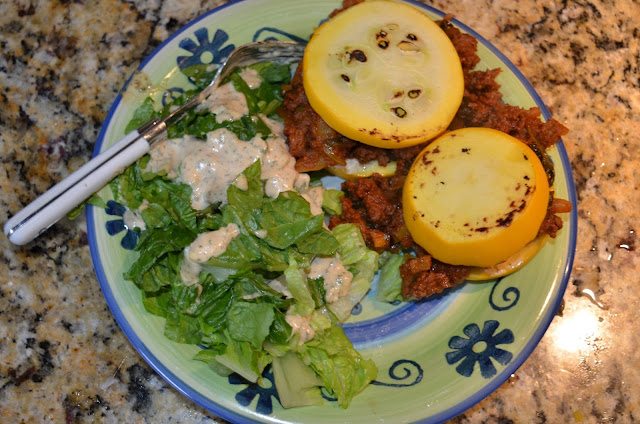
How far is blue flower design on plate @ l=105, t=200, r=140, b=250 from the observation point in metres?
3.03

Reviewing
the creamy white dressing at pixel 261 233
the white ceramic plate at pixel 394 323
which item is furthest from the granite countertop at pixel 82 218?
the creamy white dressing at pixel 261 233

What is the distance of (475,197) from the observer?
9.16 feet

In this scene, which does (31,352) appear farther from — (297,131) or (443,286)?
(443,286)

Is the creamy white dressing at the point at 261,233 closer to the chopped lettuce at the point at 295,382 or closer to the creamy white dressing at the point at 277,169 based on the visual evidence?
the creamy white dressing at the point at 277,169

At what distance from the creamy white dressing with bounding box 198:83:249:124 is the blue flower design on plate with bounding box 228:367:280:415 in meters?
1.41

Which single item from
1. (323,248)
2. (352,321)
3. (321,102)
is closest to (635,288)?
(352,321)

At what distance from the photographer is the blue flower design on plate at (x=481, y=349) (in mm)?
2900

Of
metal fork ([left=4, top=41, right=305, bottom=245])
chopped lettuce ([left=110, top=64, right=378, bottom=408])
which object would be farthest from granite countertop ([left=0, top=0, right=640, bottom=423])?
metal fork ([left=4, top=41, right=305, bottom=245])

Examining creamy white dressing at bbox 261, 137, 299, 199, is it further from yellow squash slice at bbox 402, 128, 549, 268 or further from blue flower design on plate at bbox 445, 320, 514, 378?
blue flower design on plate at bbox 445, 320, 514, 378

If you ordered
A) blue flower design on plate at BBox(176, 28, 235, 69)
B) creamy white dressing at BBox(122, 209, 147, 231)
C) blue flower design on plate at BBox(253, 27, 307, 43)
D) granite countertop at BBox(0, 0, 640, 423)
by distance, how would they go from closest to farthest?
1. creamy white dressing at BBox(122, 209, 147, 231)
2. granite countertop at BBox(0, 0, 640, 423)
3. blue flower design on plate at BBox(176, 28, 235, 69)
4. blue flower design on plate at BBox(253, 27, 307, 43)

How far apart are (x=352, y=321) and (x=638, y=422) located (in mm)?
1778

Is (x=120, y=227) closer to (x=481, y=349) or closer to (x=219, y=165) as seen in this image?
(x=219, y=165)

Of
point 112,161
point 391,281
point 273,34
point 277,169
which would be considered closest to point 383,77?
point 277,169

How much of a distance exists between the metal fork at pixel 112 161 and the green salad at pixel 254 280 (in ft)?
0.35
